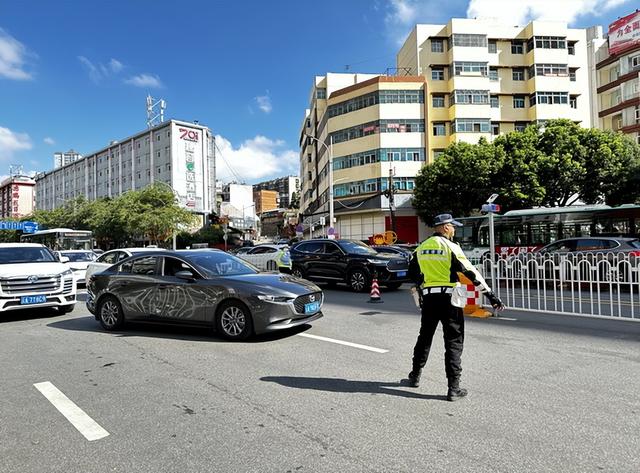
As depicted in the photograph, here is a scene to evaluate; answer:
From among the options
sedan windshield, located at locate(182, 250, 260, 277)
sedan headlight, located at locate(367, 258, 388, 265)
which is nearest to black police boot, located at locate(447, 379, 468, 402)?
sedan windshield, located at locate(182, 250, 260, 277)

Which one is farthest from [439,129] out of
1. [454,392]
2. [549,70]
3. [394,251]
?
[454,392]

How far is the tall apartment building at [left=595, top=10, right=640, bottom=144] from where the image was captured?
43219 millimetres

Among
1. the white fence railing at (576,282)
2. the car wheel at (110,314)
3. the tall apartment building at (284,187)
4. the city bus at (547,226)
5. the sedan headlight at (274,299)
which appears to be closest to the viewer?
the sedan headlight at (274,299)

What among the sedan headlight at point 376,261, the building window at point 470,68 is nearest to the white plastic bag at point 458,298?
the sedan headlight at point 376,261

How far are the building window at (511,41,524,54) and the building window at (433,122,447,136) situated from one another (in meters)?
11.0

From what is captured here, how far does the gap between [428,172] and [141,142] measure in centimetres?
5537

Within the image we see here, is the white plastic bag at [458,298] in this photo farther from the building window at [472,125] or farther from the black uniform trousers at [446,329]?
the building window at [472,125]

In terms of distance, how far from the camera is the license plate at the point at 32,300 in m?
9.06

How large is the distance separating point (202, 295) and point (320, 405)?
343 cm

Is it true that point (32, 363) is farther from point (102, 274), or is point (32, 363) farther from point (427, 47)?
point (427, 47)

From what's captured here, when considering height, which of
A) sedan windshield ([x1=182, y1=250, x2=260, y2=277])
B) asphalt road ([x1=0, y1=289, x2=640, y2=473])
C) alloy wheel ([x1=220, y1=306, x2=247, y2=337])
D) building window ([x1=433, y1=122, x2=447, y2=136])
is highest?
building window ([x1=433, y1=122, x2=447, y2=136])

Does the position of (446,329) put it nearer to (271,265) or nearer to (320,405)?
(320,405)

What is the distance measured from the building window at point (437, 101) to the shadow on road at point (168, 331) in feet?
131

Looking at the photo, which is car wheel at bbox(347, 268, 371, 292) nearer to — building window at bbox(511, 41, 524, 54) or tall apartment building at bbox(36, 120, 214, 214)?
building window at bbox(511, 41, 524, 54)
